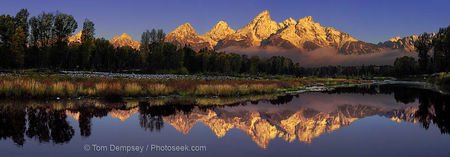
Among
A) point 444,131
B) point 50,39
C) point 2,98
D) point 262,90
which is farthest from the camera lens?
point 50,39

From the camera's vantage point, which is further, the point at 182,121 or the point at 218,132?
the point at 182,121

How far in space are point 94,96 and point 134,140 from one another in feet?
47.2

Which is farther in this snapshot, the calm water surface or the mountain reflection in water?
the mountain reflection in water

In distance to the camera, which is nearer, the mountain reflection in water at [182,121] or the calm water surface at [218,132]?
the calm water surface at [218,132]

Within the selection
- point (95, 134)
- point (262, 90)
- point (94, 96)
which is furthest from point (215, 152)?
point (262, 90)

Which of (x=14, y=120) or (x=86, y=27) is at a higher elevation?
(x=86, y=27)

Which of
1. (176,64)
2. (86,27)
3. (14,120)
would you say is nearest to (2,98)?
(14,120)

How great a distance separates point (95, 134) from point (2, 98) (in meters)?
13.7

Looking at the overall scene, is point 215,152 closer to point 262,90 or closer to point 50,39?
point 262,90

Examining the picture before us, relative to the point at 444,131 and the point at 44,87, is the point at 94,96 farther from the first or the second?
the point at 444,131

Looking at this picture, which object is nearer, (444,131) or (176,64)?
(444,131)

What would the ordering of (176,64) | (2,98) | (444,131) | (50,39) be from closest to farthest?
1. (444,131)
2. (2,98)
3. (50,39)
4. (176,64)

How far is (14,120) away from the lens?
40.1 ft

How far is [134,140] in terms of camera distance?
9.99 m
